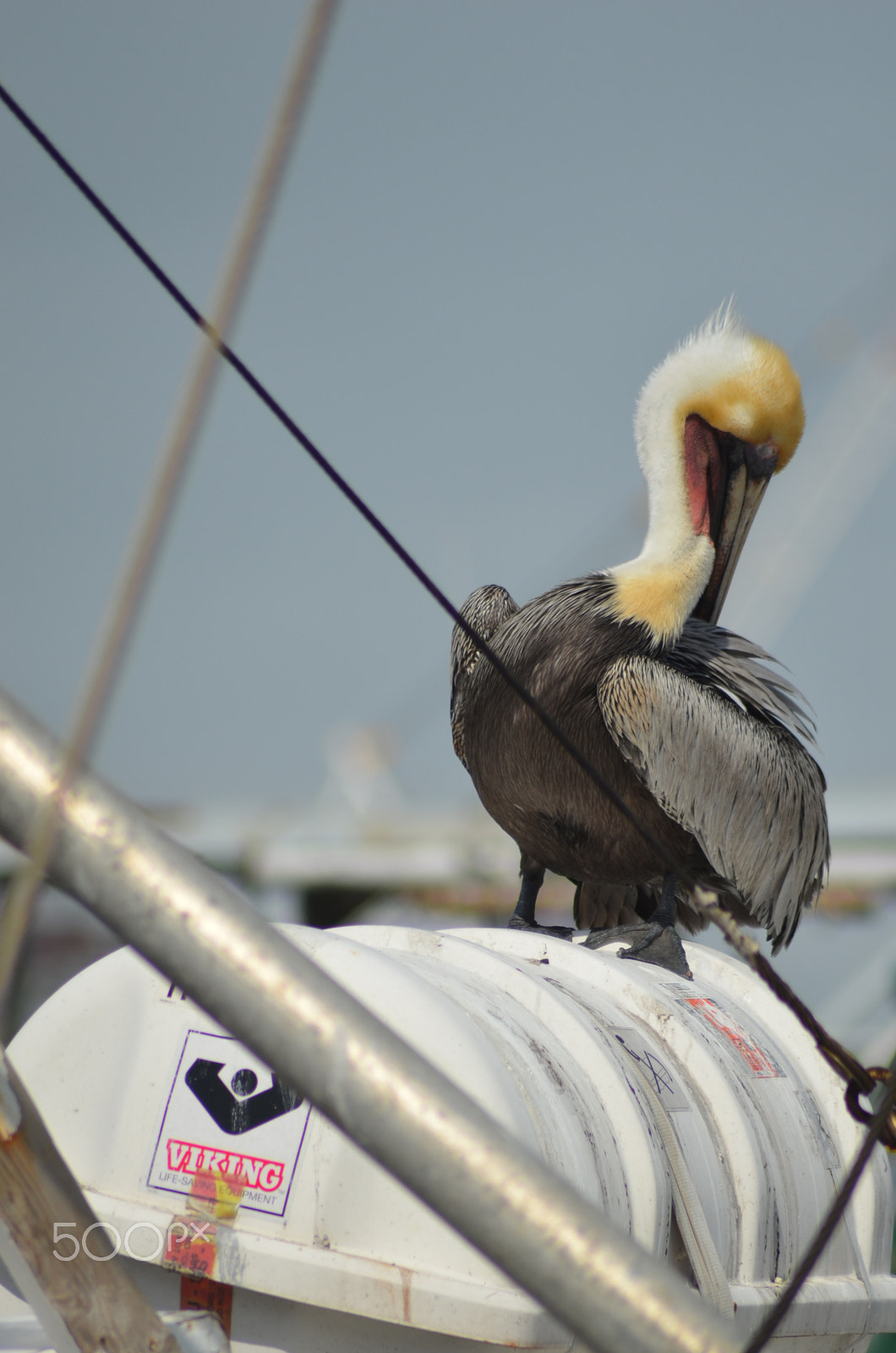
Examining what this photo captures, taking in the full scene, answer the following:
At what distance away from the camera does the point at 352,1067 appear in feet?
3.47

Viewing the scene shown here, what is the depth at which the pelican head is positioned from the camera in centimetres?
461

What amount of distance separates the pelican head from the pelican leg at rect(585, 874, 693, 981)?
3.34 feet

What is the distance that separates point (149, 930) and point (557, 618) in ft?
11.1

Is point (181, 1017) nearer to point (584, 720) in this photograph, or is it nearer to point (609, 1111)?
point (609, 1111)

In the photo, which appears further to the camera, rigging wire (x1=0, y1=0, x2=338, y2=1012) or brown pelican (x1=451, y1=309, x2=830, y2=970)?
brown pelican (x1=451, y1=309, x2=830, y2=970)

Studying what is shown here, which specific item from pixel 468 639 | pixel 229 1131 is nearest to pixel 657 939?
pixel 468 639

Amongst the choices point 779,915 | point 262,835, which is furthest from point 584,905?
point 262,835

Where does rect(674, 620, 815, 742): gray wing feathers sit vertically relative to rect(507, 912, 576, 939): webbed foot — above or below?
above

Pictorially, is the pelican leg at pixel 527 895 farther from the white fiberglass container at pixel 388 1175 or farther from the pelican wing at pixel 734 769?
the white fiberglass container at pixel 388 1175

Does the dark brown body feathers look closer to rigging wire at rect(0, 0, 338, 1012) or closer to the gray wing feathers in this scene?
the gray wing feathers

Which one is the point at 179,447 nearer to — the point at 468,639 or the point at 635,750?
the point at 635,750

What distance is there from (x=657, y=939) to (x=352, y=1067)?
295 centimetres

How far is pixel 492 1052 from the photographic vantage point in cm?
232

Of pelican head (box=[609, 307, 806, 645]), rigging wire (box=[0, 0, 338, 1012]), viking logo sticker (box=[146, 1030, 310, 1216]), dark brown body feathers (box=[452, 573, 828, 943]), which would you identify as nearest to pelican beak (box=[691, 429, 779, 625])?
pelican head (box=[609, 307, 806, 645])
